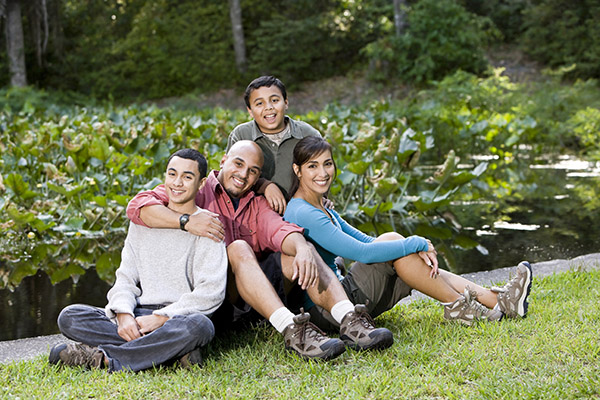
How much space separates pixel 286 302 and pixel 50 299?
2.00 m

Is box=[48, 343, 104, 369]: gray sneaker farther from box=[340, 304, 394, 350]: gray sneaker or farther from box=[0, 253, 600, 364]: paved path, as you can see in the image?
box=[340, 304, 394, 350]: gray sneaker

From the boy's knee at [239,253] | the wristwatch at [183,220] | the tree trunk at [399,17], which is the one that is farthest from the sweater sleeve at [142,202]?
the tree trunk at [399,17]

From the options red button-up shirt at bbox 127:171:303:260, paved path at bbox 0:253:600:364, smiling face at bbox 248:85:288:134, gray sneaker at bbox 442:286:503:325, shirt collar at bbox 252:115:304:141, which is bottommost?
paved path at bbox 0:253:600:364

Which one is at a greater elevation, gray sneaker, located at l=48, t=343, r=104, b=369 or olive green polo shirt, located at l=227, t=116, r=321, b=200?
olive green polo shirt, located at l=227, t=116, r=321, b=200

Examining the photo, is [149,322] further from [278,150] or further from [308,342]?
[278,150]

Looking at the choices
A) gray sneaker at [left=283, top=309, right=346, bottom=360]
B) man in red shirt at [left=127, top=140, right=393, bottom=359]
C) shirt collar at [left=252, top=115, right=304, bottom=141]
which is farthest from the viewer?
shirt collar at [left=252, top=115, right=304, bottom=141]

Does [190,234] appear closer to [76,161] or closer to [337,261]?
[337,261]

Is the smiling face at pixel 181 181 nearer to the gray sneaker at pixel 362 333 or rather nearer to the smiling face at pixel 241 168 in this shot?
the smiling face at pixel 241 168

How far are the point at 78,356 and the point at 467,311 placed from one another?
1751mm

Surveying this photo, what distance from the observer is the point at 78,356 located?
3.00 metres

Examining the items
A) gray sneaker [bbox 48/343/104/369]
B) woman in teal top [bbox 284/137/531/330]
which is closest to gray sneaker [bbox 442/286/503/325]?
woman in teal top [bbox 284/137/531/330]

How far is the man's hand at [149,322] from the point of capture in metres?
2.97

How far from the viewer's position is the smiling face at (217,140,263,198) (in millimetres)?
3359

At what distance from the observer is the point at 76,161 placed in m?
7.09
